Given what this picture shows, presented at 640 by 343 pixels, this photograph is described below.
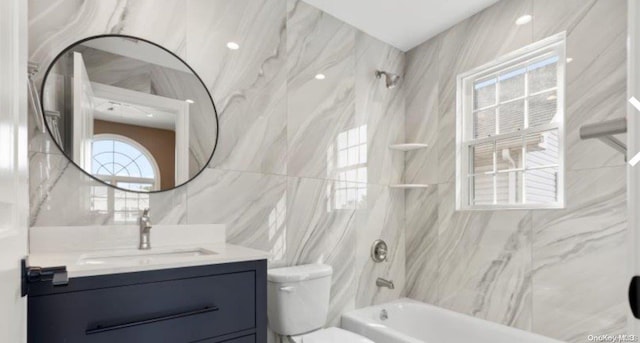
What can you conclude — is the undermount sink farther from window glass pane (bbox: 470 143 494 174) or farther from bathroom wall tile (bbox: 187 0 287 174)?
window glass pane (bbox: 470 143 494 174)

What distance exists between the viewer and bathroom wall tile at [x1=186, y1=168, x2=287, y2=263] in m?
1.85

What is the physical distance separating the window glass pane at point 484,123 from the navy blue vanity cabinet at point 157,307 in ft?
6.52

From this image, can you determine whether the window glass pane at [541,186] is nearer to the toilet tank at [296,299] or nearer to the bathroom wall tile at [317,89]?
the bathroom wall tile at [317,89]

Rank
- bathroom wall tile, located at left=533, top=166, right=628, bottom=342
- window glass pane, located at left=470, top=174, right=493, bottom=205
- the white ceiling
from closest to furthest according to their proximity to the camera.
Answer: bathroom wall tile, located at left=533, top=166, right=628, bottom=342 → the white ceiling → window glass pane, located at left=470, top=174, right=493, bottom=205

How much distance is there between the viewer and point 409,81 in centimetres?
299

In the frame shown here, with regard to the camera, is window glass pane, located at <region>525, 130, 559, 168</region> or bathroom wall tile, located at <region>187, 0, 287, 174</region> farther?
window glass pane, located at <region>525, 130, 559, 168</region>

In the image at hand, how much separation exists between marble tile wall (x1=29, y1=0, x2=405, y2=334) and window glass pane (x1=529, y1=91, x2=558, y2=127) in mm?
1037

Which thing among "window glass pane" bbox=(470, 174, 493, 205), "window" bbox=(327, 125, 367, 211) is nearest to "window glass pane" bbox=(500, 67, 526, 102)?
"window glass pane" bbox=(470, 174, 493, 205)

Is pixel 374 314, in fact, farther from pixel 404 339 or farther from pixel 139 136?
pixel 139 136

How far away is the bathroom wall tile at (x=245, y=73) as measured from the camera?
192 centimetres

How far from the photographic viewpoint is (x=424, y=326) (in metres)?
2.53

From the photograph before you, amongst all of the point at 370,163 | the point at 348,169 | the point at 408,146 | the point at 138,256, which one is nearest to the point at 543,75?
the point at 408,146

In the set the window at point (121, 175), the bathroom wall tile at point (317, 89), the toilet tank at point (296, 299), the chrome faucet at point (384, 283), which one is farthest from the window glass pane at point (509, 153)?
the window at point (121, 175)

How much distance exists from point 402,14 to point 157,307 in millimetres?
2431
